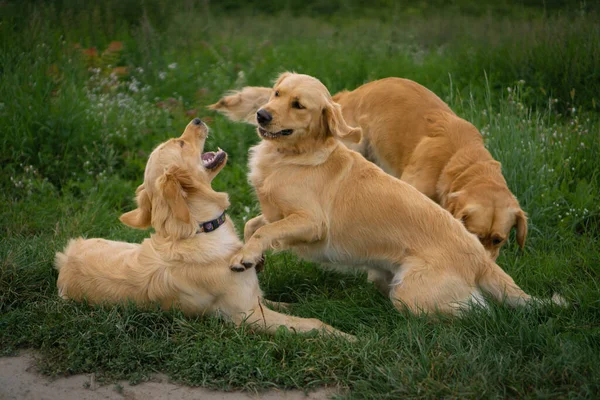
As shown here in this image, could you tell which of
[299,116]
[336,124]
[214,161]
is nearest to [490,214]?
[336,124]

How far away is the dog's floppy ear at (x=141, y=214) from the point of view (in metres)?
3.96

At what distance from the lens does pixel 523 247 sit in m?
4.69

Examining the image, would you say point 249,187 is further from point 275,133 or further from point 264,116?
point 264,116

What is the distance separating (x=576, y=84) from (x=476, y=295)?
3.83 m

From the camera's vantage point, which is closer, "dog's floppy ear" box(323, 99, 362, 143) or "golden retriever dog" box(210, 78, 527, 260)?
"dog's floppy ear" box(323, 99, 362, 143)

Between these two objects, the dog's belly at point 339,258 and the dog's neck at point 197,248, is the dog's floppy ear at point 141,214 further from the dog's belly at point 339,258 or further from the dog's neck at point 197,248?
the dog's belly at point 339,258

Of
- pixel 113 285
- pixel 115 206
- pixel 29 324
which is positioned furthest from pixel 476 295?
pixel 115 206

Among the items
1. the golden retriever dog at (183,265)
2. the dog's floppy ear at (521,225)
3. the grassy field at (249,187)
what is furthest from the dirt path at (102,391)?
the dog's floppy ear at (521,225)

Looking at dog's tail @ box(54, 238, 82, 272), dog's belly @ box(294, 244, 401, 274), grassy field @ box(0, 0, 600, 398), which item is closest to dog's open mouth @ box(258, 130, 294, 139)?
dog's belly @ box(294, 244, 401, 274)

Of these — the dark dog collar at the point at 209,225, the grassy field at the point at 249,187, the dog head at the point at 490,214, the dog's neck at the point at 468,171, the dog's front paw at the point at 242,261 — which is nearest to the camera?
the grassy field at the point at 249,187

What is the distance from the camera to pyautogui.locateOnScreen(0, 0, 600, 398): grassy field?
345 centimetres

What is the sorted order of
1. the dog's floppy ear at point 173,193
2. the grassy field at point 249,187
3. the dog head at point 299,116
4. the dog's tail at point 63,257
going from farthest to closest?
1. the dog's tail at point 63,257
2. the dog head at point 299,116
3. the dog's floppy ear at point 173,193
4. the grassy field at point 249,187

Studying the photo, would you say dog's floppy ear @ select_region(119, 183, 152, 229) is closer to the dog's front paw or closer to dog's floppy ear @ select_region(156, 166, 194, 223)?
dog's floppy ear @ select_region(156, 166, 194, 223)

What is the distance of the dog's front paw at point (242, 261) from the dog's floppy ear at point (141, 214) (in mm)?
629
